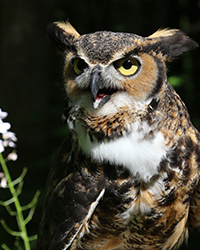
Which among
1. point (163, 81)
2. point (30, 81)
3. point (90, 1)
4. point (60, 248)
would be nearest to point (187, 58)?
point (90, 1)

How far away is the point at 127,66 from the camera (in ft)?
4.52

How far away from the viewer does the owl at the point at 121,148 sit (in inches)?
54.4

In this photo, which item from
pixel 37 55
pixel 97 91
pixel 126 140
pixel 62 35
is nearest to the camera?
pixel 97 91

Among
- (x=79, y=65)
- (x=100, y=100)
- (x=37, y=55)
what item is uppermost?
(x=79, y=65)

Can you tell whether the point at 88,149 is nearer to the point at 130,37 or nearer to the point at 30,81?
the point at 130,37

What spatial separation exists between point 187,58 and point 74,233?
6.47ft

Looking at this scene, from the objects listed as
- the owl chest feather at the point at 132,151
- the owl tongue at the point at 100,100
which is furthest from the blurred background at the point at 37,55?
the owl tongue at the point at 100,100

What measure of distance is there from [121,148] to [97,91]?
0.28 metres

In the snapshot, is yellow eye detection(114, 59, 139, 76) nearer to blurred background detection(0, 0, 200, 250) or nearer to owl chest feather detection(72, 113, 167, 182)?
owl chest feather detection(72, 113, 167, 182)

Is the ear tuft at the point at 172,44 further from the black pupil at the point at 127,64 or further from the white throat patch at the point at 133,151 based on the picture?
the white throat patch at the point at 133,151

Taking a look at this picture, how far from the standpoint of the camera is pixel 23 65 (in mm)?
3754

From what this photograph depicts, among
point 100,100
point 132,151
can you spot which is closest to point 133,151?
point 132,151

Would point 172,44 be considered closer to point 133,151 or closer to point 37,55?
point 133,151

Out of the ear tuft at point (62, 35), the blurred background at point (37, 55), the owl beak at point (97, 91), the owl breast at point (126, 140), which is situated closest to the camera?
the owl beak at point (97, 91)
